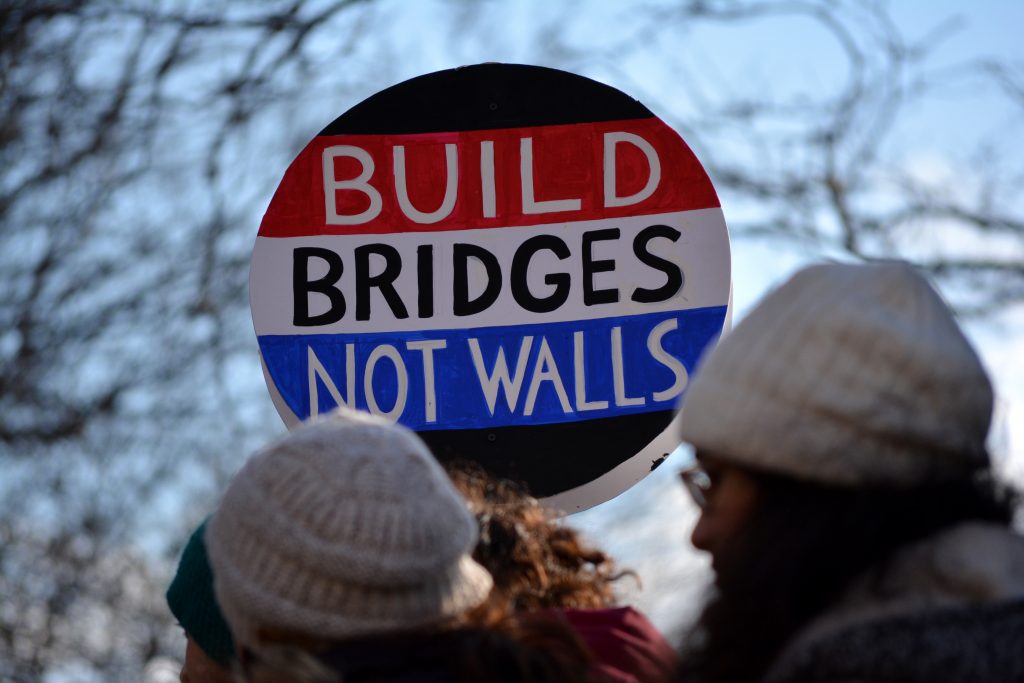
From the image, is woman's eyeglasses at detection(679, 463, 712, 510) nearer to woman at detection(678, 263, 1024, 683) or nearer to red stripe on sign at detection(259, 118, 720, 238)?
woman at detection(678, 263, 1024, 683)

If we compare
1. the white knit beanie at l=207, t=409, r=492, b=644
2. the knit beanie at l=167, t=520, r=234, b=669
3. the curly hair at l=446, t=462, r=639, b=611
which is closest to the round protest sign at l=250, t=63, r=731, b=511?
the curly hair at l=446, t=462, r=639, b=611

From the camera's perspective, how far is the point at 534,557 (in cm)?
229

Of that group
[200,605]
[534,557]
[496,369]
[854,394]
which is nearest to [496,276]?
[496,369]

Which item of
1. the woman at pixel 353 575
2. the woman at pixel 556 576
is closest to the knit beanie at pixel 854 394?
the woman at pixel 353 575

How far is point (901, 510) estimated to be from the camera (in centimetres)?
154

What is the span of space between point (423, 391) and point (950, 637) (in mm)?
1280

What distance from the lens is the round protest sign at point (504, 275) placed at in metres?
2.54

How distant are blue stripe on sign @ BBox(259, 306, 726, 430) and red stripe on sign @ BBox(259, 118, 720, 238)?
0.21 m

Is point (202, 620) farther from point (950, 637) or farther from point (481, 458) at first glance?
point (950, 637)

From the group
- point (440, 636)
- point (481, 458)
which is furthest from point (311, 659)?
point (481, 458)

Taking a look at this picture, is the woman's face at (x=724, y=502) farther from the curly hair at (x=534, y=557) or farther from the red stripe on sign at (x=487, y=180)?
the red stripe on sign at (x=487, y=180)

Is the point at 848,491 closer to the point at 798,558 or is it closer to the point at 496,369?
the point at 798,558

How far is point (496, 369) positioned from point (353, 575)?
946 mm

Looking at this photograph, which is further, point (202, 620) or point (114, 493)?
point (114, 493)
